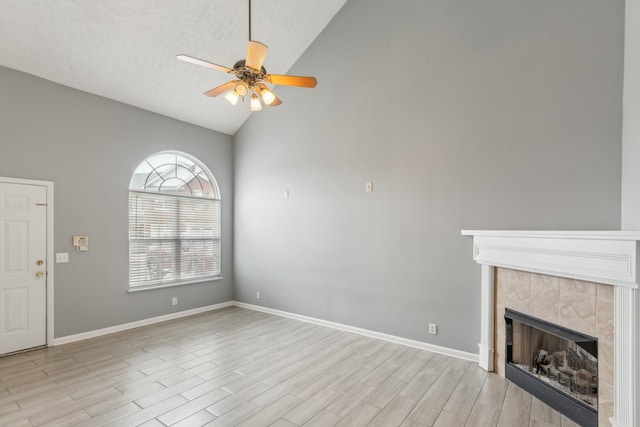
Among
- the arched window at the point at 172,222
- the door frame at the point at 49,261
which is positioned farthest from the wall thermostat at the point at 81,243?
the arched window at the point at 172,222

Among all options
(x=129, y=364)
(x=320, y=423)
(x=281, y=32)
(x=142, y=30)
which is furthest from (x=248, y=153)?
(x=320, y=423)

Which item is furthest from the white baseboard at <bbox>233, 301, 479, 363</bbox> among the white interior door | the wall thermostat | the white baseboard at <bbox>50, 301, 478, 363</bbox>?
the white interior door

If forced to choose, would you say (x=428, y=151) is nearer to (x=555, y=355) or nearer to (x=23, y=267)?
(x=555, y=355)

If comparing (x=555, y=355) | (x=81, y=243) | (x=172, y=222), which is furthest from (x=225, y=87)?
(x=555, y=355)

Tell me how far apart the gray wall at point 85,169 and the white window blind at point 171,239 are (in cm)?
19

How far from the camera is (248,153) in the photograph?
19.8 ft

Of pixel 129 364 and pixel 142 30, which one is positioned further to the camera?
pixel 142 30

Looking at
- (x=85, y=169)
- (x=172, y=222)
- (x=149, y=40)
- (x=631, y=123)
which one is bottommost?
(x=172, y=222)

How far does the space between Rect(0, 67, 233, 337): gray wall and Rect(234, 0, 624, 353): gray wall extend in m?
2.04

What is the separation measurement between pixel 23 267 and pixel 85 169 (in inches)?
56.0

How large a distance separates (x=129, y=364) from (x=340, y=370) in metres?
2.36

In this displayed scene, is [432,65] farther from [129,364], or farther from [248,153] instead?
[129,364]

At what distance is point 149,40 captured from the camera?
3994 millimetres

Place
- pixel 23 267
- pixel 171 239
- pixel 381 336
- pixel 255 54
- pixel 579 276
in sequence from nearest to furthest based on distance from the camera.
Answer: pixel 579 276 → pixel 255 54 → pixel 23 267 → pixel 381 336 → pixel 171 239
